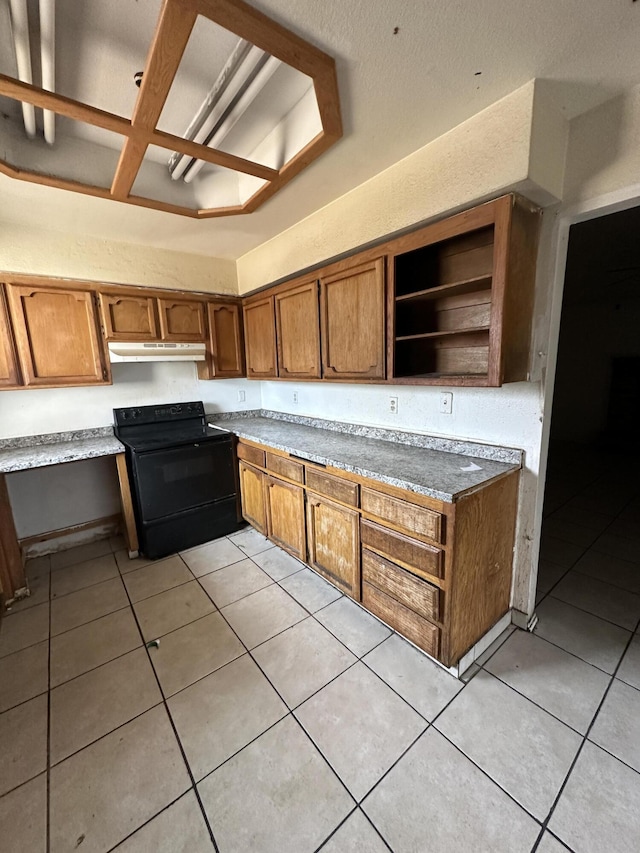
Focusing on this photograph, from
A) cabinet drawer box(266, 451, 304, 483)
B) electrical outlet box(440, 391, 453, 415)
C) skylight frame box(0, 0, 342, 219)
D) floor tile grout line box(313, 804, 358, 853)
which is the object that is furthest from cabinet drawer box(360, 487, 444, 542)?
skylight frame box(0, 0, 342, 219)

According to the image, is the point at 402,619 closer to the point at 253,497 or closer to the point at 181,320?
the point at 253,497

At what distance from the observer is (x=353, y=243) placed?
1963mm

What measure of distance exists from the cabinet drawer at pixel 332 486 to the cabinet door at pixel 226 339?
155 centimetres

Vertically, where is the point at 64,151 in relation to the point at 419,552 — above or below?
above

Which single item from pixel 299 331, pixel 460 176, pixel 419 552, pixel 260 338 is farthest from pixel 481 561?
pixel 260 338

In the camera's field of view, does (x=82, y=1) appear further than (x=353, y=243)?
No

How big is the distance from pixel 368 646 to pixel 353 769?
55cm

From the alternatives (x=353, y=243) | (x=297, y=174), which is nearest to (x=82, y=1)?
(x=297, y=174)

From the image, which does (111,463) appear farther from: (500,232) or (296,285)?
(500,232)

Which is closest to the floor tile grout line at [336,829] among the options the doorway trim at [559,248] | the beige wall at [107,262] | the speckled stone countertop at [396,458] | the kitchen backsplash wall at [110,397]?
the speckled stone countertop at [396,458]

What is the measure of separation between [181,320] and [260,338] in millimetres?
664

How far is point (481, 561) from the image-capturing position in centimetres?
158

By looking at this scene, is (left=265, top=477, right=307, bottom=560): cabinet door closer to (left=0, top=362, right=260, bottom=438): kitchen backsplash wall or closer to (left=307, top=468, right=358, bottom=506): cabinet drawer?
(left=307, top=468, right=358, bottom=506): cabinet drawer

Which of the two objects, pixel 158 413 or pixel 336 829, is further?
pixel 158 413
